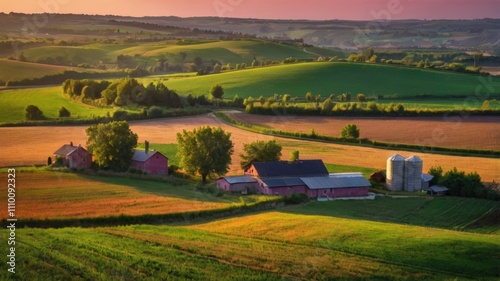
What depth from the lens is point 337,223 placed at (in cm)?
3922

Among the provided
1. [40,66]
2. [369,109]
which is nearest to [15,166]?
[369,109]

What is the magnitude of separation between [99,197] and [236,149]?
23.9 meters

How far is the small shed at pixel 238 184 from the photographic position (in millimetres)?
51250

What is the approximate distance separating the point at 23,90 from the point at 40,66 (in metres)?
22.3

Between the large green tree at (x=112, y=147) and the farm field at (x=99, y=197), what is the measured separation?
2.41m

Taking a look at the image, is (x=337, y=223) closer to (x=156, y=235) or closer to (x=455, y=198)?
(x=156, y=235)

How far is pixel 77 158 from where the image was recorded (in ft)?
177

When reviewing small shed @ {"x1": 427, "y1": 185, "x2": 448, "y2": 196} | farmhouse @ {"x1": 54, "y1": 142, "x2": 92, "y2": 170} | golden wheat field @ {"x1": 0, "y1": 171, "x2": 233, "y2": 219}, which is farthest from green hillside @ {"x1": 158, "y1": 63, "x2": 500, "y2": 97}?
golden wheat field @ {"x1": 0, "y1": 171, "x2": 233, "y2": 219}

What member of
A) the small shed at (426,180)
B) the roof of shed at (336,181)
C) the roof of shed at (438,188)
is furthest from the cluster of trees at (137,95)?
the roof of shed at (438,188)

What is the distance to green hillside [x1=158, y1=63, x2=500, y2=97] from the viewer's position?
11019cm

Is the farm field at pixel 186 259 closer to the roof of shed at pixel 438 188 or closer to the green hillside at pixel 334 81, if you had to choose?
the roof of shed at pixel 438 188

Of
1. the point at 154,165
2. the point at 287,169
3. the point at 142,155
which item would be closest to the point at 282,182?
the point at 287,169

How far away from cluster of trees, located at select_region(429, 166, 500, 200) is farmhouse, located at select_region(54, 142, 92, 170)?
88.2 feet

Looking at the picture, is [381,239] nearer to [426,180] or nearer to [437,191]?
[437,191]
